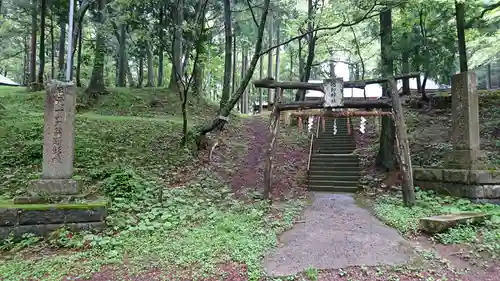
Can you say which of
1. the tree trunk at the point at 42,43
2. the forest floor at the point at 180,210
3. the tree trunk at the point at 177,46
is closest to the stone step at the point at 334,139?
the forest floor at the point at 180,210

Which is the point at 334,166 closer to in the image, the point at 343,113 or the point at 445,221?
the point at 343,113

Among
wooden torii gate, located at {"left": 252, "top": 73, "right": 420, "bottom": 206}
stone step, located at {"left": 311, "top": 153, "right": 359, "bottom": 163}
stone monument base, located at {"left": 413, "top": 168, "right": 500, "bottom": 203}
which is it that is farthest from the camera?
stone step, located at {"left": 311, "top": 153, "right": 359, "bottom": 163}

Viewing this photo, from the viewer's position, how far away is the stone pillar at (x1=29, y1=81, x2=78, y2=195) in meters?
6.15

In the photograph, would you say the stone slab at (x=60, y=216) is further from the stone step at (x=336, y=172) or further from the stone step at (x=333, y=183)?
the stone step at (x=336, y=172)

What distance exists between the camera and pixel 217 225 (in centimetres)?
612

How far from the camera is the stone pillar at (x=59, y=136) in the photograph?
6.15 m

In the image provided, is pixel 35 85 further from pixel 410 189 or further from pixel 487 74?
pixel 487 74

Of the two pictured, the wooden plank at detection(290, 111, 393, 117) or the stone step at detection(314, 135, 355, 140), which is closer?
the wooden plank at detection(290, 111, 393, 117)

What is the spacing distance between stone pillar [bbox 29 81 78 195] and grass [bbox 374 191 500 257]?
6468 mm

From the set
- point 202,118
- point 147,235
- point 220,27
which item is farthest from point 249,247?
point 220,27

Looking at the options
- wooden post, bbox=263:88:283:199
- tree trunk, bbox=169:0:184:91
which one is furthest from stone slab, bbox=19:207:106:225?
tree trunk, bbox=169:0:184:91

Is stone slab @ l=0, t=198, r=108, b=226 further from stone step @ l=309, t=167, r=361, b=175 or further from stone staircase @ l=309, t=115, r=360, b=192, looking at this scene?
stone step @ l=309, t=167, r=361, b=175

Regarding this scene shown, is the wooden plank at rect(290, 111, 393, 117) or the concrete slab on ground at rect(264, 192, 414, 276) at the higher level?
the wooden plank at rect(290, 111, 393, 117)

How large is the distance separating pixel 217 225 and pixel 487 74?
989 inches
